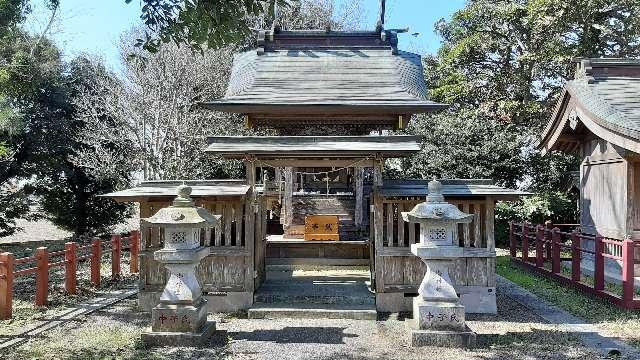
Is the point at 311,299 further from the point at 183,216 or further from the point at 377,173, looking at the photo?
the point at 183,216

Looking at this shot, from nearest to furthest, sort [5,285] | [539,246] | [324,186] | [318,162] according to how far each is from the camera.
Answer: [5,285] → [318,162] → [539,246] → [324,186]

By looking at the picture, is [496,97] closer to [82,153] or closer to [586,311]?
[586,311]

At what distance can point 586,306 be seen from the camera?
9172 millimetres

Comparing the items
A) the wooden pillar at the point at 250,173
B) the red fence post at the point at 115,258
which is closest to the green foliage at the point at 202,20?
the wooden pillar at the point at 250,173

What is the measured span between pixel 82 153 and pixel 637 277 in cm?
1837

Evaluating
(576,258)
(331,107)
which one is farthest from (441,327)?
(331,107)

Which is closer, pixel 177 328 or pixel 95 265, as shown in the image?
pixel 177 328

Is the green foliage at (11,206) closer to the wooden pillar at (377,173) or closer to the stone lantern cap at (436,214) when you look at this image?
the wooden pillar at (377,173)

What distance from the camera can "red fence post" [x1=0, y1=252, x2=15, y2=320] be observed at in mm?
8289

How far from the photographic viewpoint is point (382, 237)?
892cm

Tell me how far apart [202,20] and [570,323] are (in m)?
→ 7.02

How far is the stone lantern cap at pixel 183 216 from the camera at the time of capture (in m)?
7.24

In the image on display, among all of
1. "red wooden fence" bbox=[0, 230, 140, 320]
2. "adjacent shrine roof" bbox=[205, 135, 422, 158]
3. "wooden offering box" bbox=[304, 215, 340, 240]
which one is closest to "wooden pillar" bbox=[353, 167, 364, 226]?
"wooden offering box" bbox=[304, 215, 340, 240]

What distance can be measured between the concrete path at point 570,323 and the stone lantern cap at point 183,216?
549 cm
